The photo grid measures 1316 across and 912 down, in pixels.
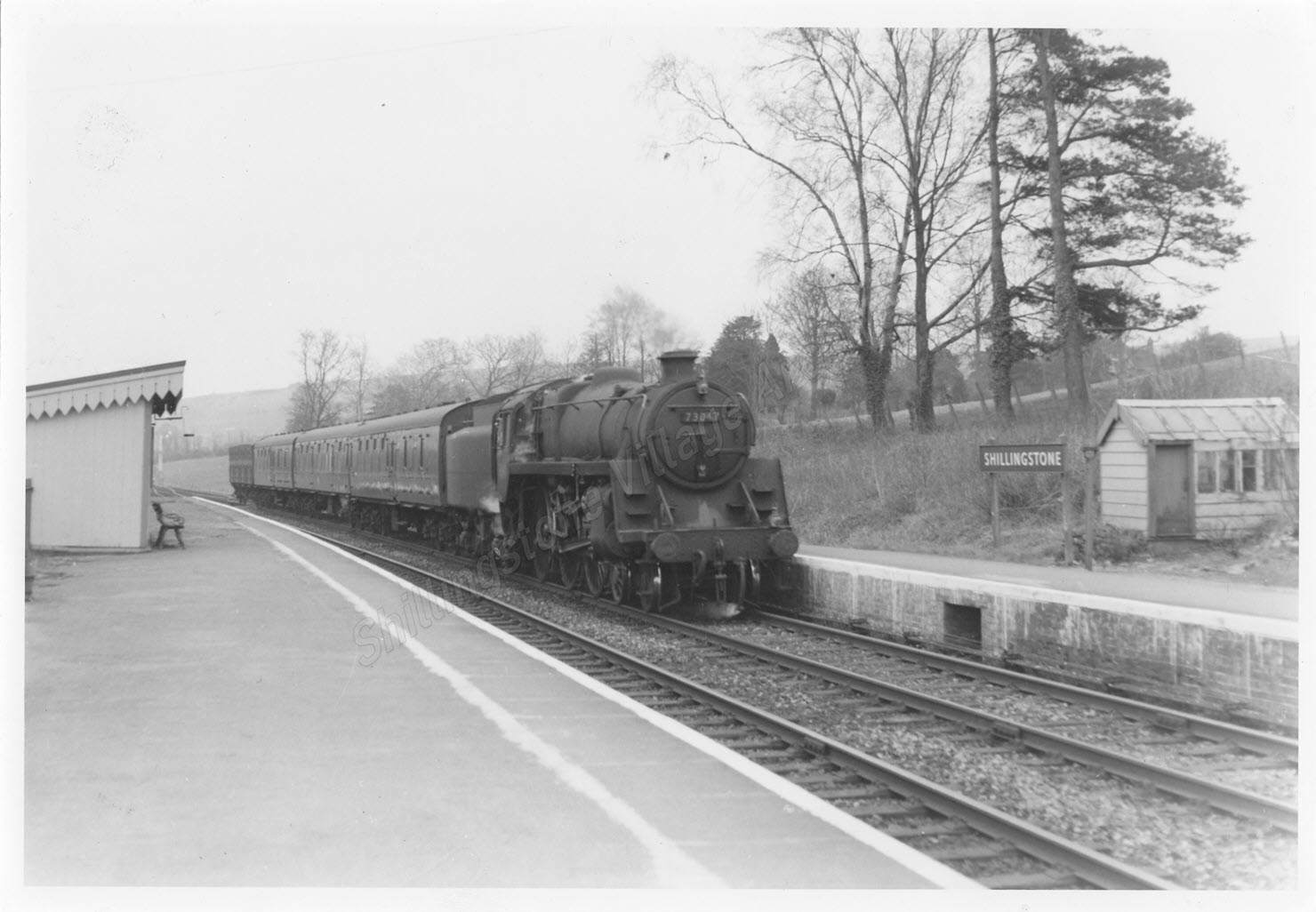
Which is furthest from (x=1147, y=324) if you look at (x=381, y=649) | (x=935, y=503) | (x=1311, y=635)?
(x=381, y=649)

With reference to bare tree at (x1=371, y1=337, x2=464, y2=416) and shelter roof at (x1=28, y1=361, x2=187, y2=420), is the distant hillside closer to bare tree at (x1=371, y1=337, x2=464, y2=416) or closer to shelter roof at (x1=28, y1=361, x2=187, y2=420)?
bare tree at (x1=371, y1=337, x2=464, y2=416)

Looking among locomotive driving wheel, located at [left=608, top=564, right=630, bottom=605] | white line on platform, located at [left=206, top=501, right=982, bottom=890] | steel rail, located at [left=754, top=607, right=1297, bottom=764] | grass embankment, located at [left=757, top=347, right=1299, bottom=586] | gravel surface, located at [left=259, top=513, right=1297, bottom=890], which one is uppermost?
grass embankment, located at [left=757, top=347, right=1299, bottom=586]

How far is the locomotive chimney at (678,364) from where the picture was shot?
12227mm

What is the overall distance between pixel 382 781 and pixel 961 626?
678cm

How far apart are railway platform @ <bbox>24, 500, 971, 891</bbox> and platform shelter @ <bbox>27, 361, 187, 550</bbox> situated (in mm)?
7272

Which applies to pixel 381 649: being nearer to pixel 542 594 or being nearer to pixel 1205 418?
pixel 542 594

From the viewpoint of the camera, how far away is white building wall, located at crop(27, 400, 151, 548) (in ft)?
52.2

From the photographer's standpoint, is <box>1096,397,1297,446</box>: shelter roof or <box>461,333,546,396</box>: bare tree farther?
<box>461,333,546,396</box>: bare tree

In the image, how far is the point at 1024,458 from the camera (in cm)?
1243

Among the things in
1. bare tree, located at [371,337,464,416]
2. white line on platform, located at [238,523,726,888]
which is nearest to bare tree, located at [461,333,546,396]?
bare tree, located at [371,337,464,416]

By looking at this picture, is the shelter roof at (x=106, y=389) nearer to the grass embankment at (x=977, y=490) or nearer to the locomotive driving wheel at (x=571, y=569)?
the locomotive driving wheel at (x=571, y=569)

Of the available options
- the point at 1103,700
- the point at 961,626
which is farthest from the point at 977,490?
the point at 1103,700

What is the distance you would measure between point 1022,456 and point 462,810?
928cm

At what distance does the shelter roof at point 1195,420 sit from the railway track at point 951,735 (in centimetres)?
516
